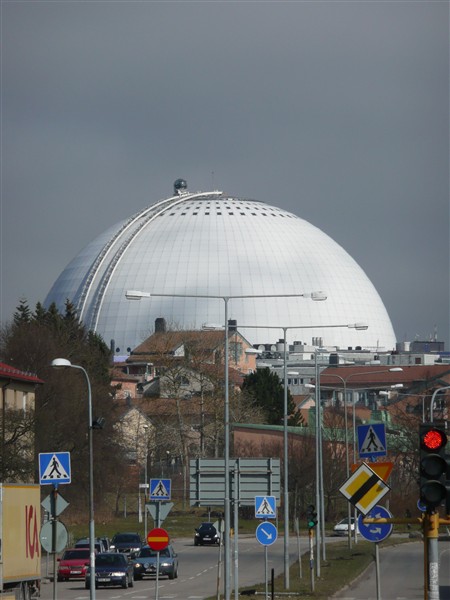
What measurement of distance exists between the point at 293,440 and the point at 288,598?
225ft

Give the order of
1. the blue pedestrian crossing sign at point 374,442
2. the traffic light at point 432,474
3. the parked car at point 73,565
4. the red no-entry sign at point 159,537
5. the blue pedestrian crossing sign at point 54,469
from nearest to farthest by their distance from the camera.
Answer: the traffic light at point 432,474, the blue pedestrian crossing sign at point 374,442, the blue pedestrian crossing sign at point 54,469, the red no-entry sign at point 159,537, the parked car at point 73,565

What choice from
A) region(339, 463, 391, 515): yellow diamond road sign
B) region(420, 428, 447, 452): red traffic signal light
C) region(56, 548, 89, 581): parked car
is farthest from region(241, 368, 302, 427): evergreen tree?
region(420, 428, 447, 452): red traffic signal light

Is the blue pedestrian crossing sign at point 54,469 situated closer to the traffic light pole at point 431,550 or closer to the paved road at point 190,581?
the traffic light pole at point 431,550

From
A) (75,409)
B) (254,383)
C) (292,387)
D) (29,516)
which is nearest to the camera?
(29,516)

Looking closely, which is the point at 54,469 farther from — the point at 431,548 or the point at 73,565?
the point at 73,565

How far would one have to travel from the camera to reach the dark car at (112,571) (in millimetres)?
51531

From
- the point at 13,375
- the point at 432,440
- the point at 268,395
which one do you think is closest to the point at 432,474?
the point at 432,440

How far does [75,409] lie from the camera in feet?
282

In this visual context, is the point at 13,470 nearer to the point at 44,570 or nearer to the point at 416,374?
the point at 44,570

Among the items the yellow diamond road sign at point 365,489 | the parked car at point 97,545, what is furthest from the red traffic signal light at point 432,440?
the parked car at point 97,545

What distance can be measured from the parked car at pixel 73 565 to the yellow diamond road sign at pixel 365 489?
33.4m

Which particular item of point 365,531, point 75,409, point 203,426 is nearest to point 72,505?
point 75,409

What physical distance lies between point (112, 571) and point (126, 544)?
50.9 feet

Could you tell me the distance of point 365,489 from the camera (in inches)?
977
